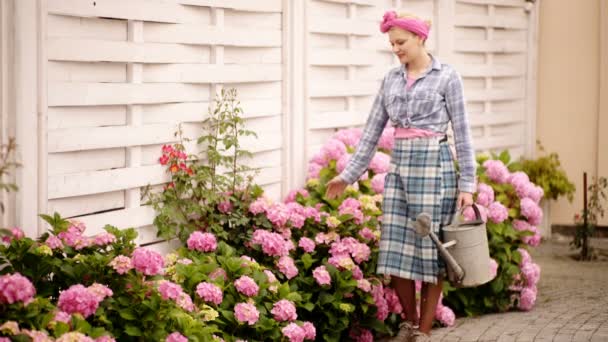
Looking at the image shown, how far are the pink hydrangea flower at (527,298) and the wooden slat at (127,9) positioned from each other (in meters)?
2.96

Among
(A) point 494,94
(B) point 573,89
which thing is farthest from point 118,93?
(B) point 573,89

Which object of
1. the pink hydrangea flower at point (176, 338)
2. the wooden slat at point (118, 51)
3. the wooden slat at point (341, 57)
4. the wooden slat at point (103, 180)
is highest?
the wooden slat at point (341, 57)

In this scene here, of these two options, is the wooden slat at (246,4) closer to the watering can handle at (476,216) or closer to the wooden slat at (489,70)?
the watering can handle at (476,216)

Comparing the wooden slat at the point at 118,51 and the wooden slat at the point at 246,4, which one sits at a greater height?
the wooden slat at the point at 246,4

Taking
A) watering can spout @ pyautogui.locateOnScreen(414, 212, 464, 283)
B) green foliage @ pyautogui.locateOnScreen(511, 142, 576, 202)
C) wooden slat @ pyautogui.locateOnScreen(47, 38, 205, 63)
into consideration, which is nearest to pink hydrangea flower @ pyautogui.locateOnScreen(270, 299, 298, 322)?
watering can spout @ pyautogui.locateOnScreen(414, 212, 464, 283)

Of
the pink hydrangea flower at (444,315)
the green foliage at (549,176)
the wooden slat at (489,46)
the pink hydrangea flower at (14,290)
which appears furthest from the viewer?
the green foliage at (549,176)

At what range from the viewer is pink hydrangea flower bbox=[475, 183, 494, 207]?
305 inches

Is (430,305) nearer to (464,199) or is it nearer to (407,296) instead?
(407,296)

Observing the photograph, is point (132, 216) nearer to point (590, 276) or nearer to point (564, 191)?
point (590, 276)

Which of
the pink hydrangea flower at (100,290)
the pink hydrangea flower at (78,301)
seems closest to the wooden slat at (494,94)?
the pink hydrangea flower at (100,290)

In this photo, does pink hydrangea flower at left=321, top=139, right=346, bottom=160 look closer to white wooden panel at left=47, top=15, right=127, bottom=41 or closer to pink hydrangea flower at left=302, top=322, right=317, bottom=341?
pink hydrangea flower at left=302, top=322, right=317, bottom=341

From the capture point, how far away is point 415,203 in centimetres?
654

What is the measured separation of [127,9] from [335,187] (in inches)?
66.1

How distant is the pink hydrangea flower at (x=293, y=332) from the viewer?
5836 millimetres
